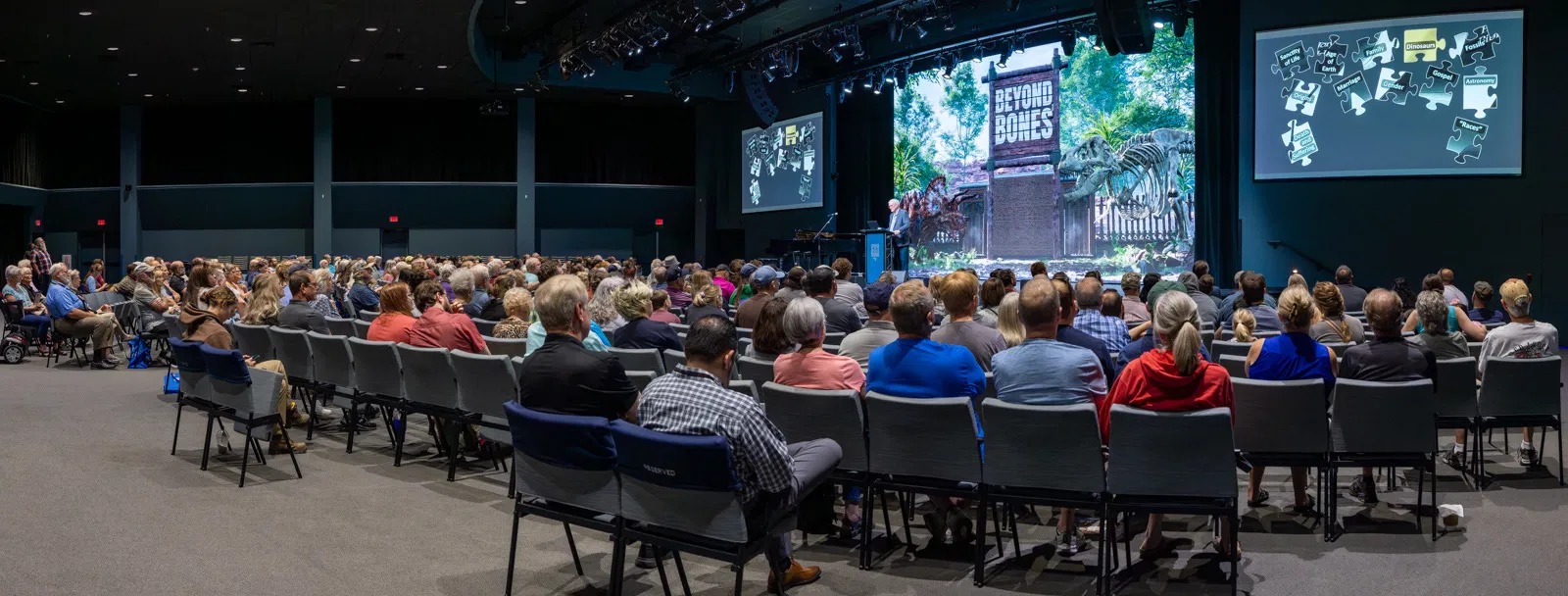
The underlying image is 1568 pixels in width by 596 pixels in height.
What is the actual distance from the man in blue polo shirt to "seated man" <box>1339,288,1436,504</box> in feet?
41.3

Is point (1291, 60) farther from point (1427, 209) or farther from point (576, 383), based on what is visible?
point (576, 383)

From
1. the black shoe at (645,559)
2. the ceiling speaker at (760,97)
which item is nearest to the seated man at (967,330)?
the black shoe at (645,559)

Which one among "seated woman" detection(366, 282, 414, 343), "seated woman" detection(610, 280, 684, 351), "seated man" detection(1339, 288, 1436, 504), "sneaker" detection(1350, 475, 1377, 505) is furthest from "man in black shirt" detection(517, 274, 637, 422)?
"sneaker" detection(1350, 475, 1377, 505)

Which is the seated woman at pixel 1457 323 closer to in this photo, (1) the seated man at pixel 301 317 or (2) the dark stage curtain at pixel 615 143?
(1) the seated man at pixel 301 317

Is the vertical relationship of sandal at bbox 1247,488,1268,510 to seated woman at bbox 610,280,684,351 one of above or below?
below

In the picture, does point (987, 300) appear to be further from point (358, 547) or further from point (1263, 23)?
point (1263, 23)

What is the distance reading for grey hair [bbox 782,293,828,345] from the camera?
166 inches

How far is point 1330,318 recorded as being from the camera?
6.16m

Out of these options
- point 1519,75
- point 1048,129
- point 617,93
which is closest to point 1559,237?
point 1519,75

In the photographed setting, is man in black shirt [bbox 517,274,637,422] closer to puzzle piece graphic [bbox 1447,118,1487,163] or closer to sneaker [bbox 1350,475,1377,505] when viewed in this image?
sneaker [bbox 1350,475,1377,505]

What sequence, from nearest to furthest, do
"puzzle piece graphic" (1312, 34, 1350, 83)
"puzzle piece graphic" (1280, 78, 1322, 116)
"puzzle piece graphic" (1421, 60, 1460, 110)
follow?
"puzzle piece graphic" (1421, 60, 1460, 110), "puzzle piece graphic" (1312, 34, 1350, 83), "puzzle piece graphic" (1280, 78, 1322, 116)

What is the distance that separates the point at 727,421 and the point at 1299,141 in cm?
1235

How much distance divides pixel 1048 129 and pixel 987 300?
982cm

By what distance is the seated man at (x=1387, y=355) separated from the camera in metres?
4.79
